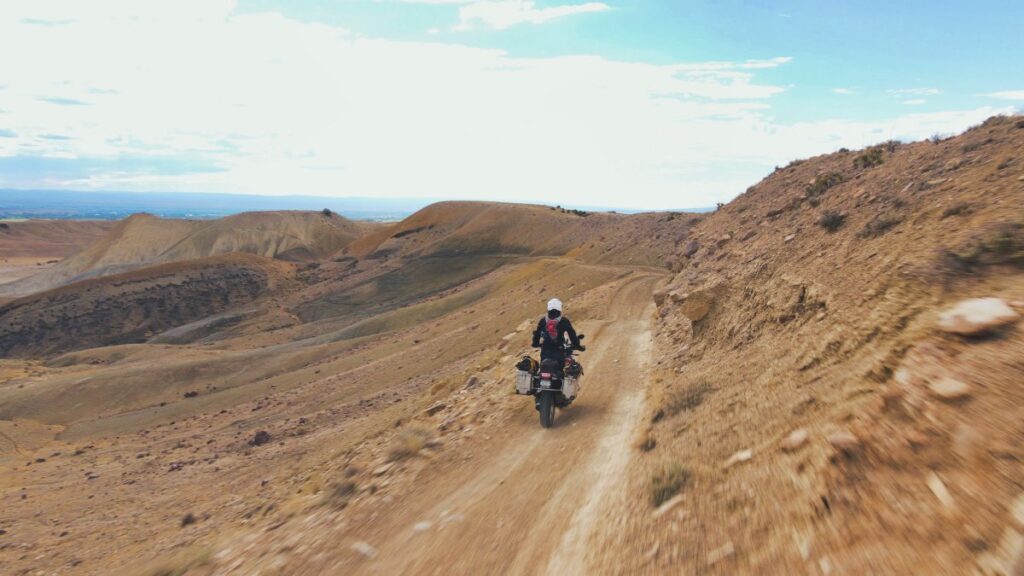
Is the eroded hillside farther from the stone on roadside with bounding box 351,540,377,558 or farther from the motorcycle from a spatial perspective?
the motorcycle

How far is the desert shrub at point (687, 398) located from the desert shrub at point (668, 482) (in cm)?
242

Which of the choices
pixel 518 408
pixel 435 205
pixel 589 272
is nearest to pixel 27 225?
pixel 435 205

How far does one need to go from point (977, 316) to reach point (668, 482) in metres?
3.39

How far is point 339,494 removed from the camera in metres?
8.40

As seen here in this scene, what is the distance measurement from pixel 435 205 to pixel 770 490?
90.4 metres

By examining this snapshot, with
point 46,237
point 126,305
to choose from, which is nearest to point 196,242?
point 126,305

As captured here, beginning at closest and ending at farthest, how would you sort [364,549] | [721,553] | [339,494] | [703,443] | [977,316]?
[721,553] → [977,316] → [364,549] → [703,443] → [339,494]

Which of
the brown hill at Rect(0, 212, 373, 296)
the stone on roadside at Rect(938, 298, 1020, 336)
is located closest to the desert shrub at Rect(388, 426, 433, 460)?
the stone on roadside at Rect(938, 298, 1020, 336)

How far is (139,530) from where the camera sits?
1268 cm

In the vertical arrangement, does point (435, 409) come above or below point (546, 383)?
below

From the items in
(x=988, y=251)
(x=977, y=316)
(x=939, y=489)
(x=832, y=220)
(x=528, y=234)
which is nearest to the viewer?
(x=939, y=489)

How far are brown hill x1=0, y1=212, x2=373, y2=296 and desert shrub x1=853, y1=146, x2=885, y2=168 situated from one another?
347 ft

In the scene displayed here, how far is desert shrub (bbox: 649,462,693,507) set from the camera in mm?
5721

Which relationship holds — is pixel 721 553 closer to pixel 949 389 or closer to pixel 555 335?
pixel 949 389
